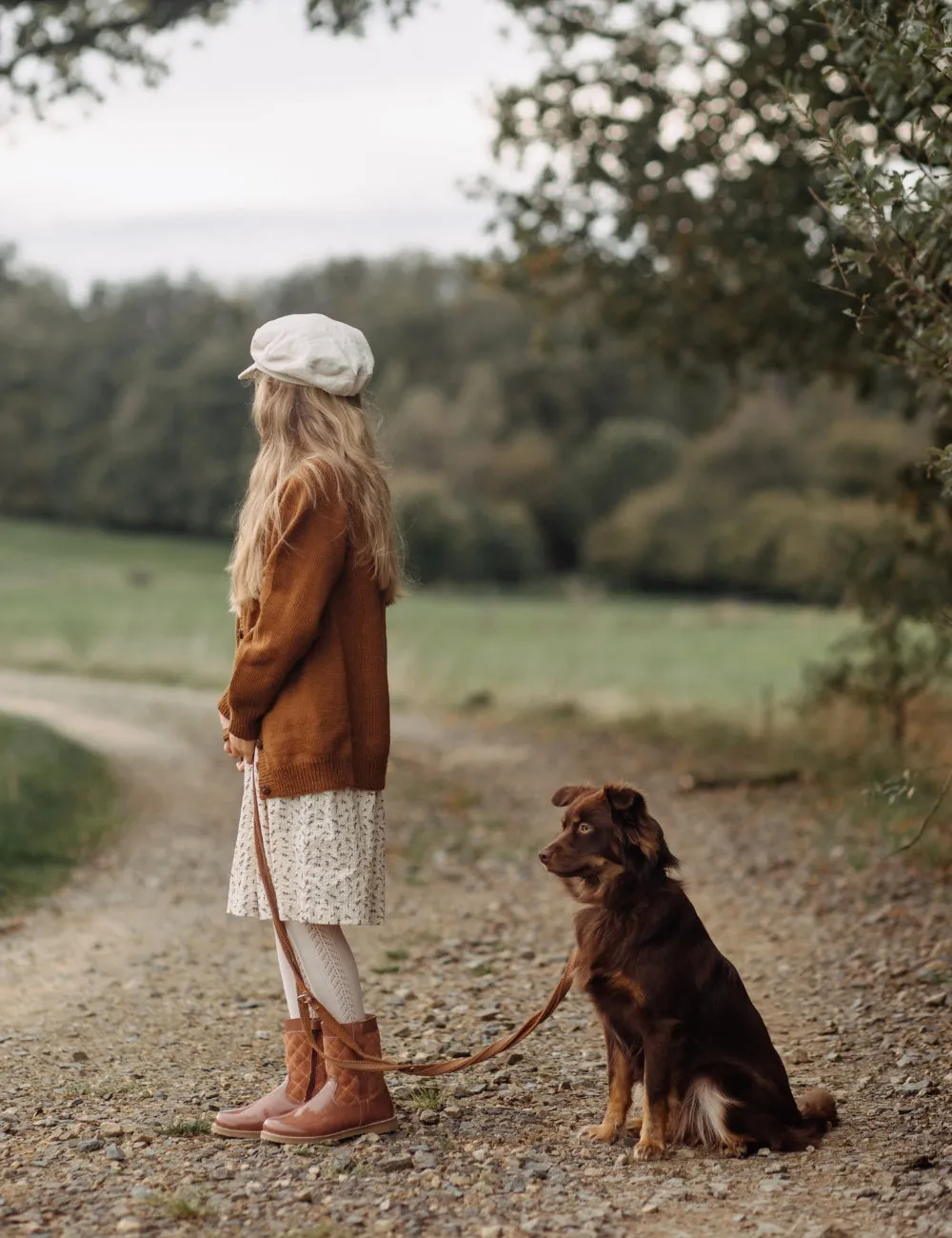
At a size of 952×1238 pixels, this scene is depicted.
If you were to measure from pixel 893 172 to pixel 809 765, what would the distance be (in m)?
8.70

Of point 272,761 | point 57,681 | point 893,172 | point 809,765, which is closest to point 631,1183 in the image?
point 272,761

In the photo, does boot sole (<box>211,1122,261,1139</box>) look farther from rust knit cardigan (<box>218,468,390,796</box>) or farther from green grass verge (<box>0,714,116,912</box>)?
green grass verge (<box>0,714,116,912</box>)

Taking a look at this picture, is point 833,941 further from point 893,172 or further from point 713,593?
point 713,593

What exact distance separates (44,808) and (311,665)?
7301 millimetres

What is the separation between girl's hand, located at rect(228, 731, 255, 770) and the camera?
4.85m

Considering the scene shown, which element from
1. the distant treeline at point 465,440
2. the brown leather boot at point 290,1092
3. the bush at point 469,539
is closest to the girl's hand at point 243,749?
the brown leather boot at point 290,1092

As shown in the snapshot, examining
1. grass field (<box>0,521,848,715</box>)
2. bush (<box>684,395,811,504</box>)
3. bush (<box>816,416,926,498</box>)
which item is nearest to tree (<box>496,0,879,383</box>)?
grass field (<box>0,521,848,715</box>)

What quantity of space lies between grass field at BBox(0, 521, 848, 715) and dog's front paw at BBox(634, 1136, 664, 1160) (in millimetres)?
10759

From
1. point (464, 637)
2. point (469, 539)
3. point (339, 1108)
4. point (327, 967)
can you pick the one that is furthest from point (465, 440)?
point (339, 1108)

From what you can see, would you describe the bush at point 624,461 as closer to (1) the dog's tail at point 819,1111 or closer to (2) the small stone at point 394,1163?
(1) the dog's tail at point 819,1111

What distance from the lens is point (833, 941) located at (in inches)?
319

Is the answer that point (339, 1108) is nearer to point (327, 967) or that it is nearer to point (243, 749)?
point (327, 967)

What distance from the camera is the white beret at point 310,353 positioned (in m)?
4.73

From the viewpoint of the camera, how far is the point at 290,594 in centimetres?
467
